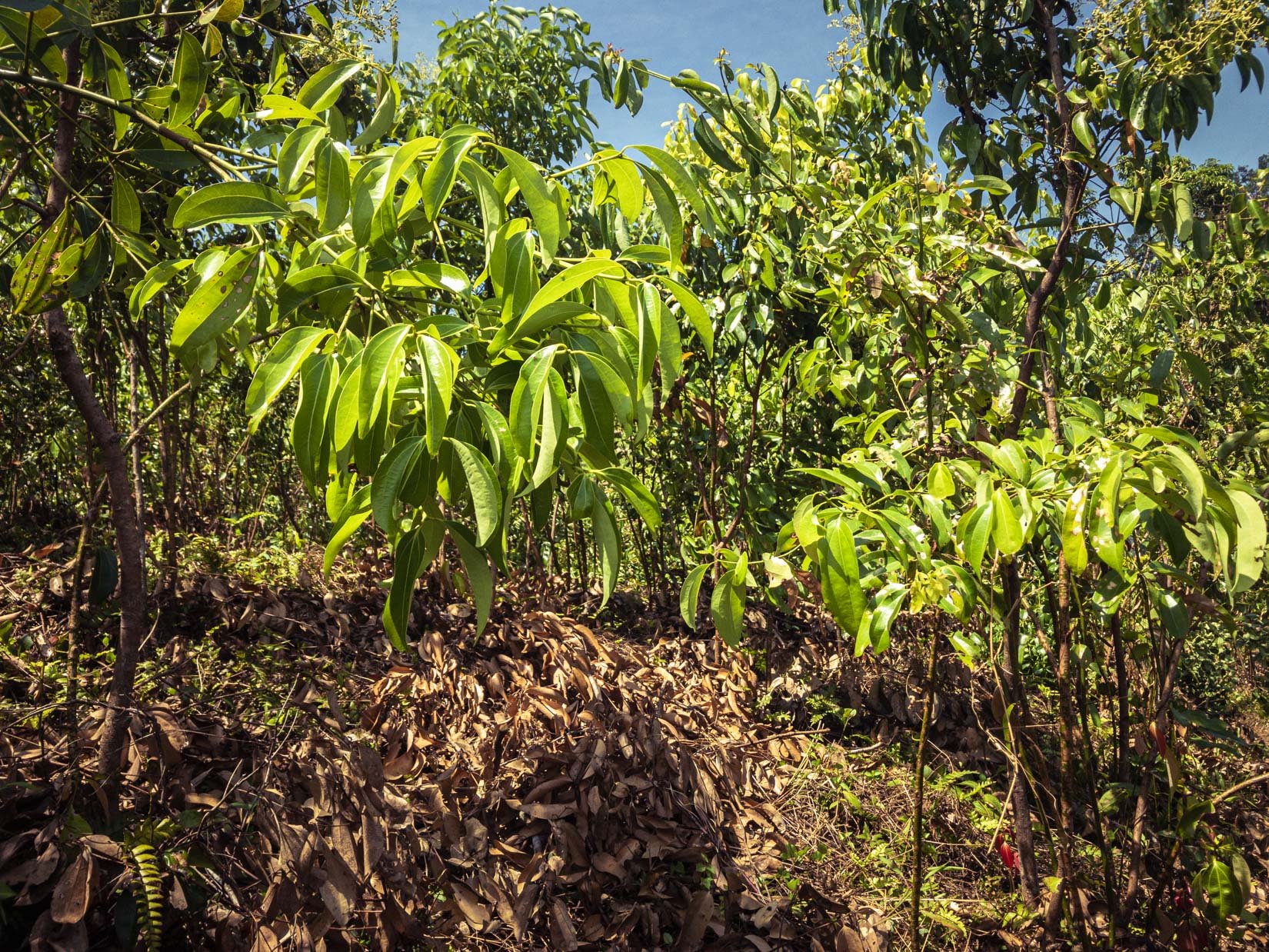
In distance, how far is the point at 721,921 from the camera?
1.87 m

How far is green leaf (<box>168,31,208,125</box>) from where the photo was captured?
1.18m

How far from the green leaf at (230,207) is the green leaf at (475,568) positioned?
1.38ft

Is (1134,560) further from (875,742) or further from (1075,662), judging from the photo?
(875,742)

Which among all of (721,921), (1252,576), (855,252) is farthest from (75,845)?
(855,252)

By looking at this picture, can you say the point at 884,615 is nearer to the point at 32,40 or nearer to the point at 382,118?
the point at 382,118

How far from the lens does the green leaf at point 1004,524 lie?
4.04 ft

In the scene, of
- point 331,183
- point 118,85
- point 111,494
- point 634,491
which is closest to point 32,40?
point 118,85

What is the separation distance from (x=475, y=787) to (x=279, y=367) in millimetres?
1515

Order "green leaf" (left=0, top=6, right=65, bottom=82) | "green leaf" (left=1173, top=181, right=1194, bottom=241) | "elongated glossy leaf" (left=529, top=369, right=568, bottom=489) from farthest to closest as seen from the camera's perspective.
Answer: "green leaf" (left=1173, top=181, right=1194, bottom=241), "green leaf" (left=0, top=6, right=65, bottom=82), "elongated glossy leaf" (left=529, top=369, right=568, bottom=489)

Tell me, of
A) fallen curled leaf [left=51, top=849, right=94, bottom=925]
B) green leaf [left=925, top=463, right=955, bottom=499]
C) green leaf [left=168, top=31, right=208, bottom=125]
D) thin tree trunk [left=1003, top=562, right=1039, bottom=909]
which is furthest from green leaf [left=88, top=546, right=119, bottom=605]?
thin tree trunk [left=1003, top=562, right=1039, bottom=909]

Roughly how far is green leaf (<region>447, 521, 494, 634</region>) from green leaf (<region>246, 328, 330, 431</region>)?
0.23m

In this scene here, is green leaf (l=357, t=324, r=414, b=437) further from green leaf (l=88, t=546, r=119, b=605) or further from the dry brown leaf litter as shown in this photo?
green leaf (l=88, t=546, r=119, b=605)

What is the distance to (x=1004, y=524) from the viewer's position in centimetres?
126

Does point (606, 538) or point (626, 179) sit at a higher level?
point (626, 179)
